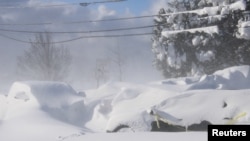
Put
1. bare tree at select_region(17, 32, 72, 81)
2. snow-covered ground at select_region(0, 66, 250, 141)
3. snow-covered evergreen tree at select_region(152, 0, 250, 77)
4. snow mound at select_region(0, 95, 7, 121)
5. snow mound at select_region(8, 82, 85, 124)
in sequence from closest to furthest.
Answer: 1. snow-covered ground at select_region(0, 66, 250, 141)
2. snow mound at select_region(8, 82, 85, 124)
3. snow mound at select_region(0, 95, 7, 121)
4. snow-covered evergreen tree at select_region(152, 0, 250, 77)
5. bare tree at select_region(17, 32, 72, 81)

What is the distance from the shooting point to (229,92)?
1082cm

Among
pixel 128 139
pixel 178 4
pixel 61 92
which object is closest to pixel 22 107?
pixel 61 92

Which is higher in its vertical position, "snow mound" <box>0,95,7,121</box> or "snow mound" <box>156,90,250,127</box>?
"snow mound" <box>156,90,250,127</box>

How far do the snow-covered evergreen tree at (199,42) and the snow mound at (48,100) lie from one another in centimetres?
1657

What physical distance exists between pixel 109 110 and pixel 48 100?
2201 mm

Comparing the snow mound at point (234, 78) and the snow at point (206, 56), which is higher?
the snow at point (206, 56)

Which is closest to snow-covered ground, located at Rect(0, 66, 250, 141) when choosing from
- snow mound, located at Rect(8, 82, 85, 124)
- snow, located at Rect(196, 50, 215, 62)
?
snow mound, located at Rect(8, 82, 85, 124)

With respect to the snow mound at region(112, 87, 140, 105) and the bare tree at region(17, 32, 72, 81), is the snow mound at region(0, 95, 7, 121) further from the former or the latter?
the bare tree at region(17, 32, 72, 81)

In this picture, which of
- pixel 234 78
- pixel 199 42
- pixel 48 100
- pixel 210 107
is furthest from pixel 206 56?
pixel 210 107

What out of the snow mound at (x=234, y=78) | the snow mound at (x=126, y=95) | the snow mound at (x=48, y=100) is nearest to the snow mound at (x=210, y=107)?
the snow mound at (x=126, y=95)

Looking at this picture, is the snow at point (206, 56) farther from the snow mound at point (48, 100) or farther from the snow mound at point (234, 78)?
the snow mound at point (48, 100)

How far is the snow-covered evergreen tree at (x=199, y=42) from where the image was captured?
32.8 meters

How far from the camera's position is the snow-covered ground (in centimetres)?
1007

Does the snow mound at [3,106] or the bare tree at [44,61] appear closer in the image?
the snow mound at [3,106]
